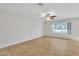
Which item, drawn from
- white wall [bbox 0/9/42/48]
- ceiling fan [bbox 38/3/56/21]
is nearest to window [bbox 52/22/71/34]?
ceiling fan [bbox 38/3/56/21]

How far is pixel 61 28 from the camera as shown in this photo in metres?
1.74

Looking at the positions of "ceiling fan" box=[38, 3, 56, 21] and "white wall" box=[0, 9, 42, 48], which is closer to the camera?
"white wall" box=[0, 9, 42, 48]

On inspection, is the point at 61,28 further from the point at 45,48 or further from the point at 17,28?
the point at 17,28

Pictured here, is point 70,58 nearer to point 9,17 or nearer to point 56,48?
point 56,48

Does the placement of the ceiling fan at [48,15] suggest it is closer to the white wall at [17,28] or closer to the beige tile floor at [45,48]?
the white wall at [17,28]

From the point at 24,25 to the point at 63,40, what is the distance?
2.13 feet

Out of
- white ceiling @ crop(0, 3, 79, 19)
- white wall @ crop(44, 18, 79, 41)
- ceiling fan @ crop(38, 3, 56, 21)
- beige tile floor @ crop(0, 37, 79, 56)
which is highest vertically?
white ceiling @ crop(0, 3, 79, 19)

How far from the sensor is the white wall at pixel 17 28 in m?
1.65

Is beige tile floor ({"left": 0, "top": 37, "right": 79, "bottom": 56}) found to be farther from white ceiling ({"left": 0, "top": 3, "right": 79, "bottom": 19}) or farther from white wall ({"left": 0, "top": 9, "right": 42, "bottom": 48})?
white ceiling ({"left": 0, "top": 3, "right": 79, "bottom": 19})

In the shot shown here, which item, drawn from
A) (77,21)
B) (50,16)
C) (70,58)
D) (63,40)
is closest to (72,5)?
(77,21)

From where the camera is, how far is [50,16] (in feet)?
5.79

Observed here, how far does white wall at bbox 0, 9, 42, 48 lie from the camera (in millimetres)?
1647

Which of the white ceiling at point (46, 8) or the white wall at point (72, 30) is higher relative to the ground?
the white ceiling at point (46, 8)

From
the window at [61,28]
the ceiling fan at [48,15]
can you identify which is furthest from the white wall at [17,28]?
the window at [61,28]
